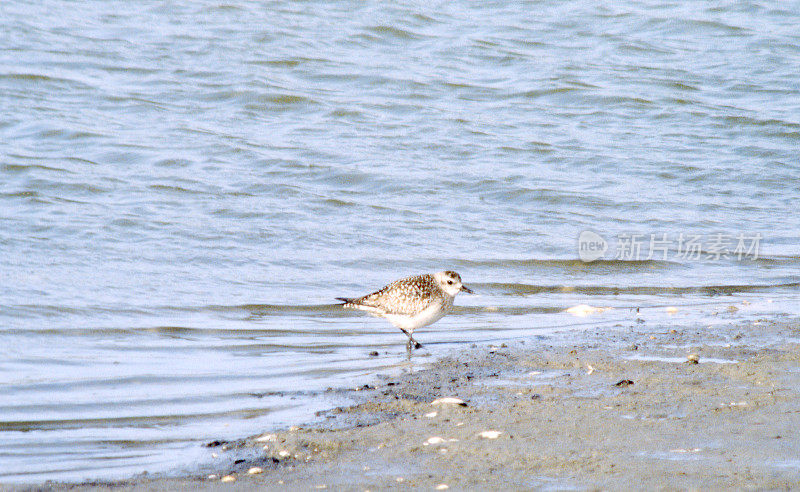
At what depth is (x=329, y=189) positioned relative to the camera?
469 inches

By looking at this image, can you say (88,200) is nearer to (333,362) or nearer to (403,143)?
(403,143)

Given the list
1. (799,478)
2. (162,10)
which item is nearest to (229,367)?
(799,478)

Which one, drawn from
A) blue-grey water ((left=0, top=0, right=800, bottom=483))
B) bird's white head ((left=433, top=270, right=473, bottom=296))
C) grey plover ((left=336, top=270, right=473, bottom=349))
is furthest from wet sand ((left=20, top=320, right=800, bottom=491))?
bird's white head ((left=433, top=270, right=473, bottom=296))

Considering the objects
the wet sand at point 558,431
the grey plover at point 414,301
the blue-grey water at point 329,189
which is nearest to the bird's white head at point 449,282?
the grey plover at point 414,301

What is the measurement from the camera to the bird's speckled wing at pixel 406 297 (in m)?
7.11

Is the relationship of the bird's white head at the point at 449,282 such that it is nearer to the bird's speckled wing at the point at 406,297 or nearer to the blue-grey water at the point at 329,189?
the bird's speckled wing at the point at 406,297

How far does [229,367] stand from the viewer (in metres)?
6.61

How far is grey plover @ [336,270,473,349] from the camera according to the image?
7.10 meters

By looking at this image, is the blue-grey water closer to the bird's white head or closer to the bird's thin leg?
the bird's thin leg

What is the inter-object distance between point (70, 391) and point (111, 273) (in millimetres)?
3022

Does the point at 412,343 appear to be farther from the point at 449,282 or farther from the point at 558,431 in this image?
the point at 558,431

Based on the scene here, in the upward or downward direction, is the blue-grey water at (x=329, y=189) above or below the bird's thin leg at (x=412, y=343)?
above

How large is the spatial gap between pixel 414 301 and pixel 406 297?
79 mm

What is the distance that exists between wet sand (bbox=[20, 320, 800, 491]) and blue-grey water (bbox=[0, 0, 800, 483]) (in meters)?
0.48
